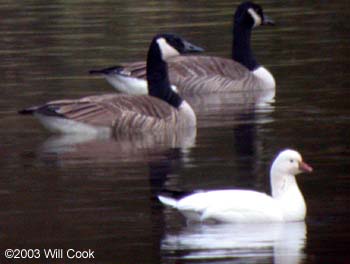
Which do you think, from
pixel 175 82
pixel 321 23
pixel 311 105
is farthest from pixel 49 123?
pixel 321 23

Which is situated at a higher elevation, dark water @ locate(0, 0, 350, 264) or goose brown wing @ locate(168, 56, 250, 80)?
goose brown wing @ locate(168, 56, 250, 80)

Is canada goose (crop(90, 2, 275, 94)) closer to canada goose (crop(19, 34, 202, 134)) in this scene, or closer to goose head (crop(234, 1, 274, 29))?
goose head (crop(234, 1, 274, 29))

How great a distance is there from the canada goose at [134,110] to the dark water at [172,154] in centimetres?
26

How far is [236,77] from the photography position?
2280cm

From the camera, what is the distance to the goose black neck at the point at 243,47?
76.7 feet

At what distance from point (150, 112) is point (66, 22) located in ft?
43.9

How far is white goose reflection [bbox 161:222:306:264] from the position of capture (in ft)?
39.4

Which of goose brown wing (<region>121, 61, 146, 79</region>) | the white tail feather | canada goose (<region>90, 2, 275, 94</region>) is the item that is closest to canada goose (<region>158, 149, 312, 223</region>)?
the white tail feather

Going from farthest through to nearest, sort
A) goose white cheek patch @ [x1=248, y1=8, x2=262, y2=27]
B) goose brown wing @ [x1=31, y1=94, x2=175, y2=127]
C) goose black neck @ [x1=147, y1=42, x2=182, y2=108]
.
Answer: goose white cheek patch @ [x1=248, y1=8, x2=262, y2=27], goose black neck @ [x1=147, y1=42, x2=182, y2=108], goose brown wing @ [x1=31, y1=94, x2=175, y2=127]

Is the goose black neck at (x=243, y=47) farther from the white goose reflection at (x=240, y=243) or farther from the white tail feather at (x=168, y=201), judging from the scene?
the white goose reflection at (x=240, y=243)

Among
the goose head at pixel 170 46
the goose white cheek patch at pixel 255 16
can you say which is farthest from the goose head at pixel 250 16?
the goose head at pixel 170 46

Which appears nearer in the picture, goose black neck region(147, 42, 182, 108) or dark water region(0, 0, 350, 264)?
→ dark water region(0, 0, 350, 264)

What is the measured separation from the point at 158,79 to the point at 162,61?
233 mm

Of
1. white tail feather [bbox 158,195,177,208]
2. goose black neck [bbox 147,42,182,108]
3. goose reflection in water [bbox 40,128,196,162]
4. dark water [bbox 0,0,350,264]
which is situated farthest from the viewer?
goose black neck [bbox 147,42,182,108]
